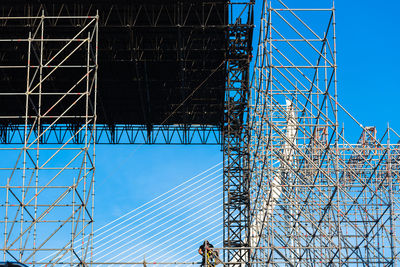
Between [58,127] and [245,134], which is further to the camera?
[58,127]

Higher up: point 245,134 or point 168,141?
point 168,141

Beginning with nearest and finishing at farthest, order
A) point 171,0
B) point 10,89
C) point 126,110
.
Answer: point 171,0
point 10,89
point 126,110

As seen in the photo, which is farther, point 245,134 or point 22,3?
point 245,134

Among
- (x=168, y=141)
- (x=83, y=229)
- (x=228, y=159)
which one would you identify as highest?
(x=168, y=141)

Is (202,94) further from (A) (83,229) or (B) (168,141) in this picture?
(A) (83,229)

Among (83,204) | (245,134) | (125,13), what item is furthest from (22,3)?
(245,134)

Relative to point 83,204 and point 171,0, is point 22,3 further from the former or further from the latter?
point 83,204

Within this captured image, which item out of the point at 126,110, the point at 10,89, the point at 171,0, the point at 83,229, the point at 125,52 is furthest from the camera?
the point at 126,110

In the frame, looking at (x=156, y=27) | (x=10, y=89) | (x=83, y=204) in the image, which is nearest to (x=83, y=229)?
(x=83, y=204)

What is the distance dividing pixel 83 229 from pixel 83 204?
0.85 metres

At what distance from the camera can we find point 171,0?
32281 mm

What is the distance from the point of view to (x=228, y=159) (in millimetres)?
40312

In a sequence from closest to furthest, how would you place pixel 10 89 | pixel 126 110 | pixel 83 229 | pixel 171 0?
pixel 83 229 < pixel 171 0 < pixel 10 89 < pixel 126 110

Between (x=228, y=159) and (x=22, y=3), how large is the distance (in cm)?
1385
